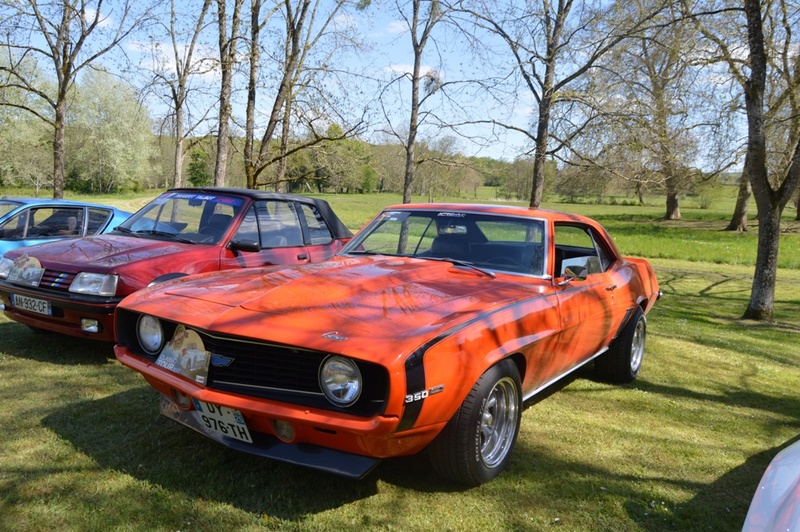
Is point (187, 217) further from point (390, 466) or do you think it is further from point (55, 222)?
point (390, 466)

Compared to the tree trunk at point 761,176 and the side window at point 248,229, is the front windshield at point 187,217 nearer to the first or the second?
the side window at point 248,229

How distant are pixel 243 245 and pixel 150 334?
2.25 m

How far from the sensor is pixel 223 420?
2754mm

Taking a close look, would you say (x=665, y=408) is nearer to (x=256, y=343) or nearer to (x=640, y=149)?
(x=256, y=343)

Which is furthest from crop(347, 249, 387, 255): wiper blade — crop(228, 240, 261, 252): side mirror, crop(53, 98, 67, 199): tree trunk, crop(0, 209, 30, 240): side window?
crop(53, 98, 67, 199): tree trunk

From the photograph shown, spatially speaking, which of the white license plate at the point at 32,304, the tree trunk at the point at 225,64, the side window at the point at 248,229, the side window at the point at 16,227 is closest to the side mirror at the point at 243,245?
the side window at the point at 248,229

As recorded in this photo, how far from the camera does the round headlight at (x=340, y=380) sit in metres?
2.50

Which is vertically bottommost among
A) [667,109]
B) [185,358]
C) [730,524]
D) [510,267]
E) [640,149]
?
[730,524]

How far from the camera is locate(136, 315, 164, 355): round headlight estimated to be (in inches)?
124

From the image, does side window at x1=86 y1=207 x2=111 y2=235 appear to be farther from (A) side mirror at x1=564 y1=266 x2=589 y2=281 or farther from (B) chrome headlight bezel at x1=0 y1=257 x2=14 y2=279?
(A) side mirror at x1=564 y1=266 x2=589 y2=281

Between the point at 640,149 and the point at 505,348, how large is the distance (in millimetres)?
7477

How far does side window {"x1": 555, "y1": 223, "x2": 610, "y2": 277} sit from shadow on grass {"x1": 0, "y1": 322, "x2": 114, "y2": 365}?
4006 mm

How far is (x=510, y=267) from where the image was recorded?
398cm

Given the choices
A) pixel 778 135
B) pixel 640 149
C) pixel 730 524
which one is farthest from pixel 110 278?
pixel 778 135
